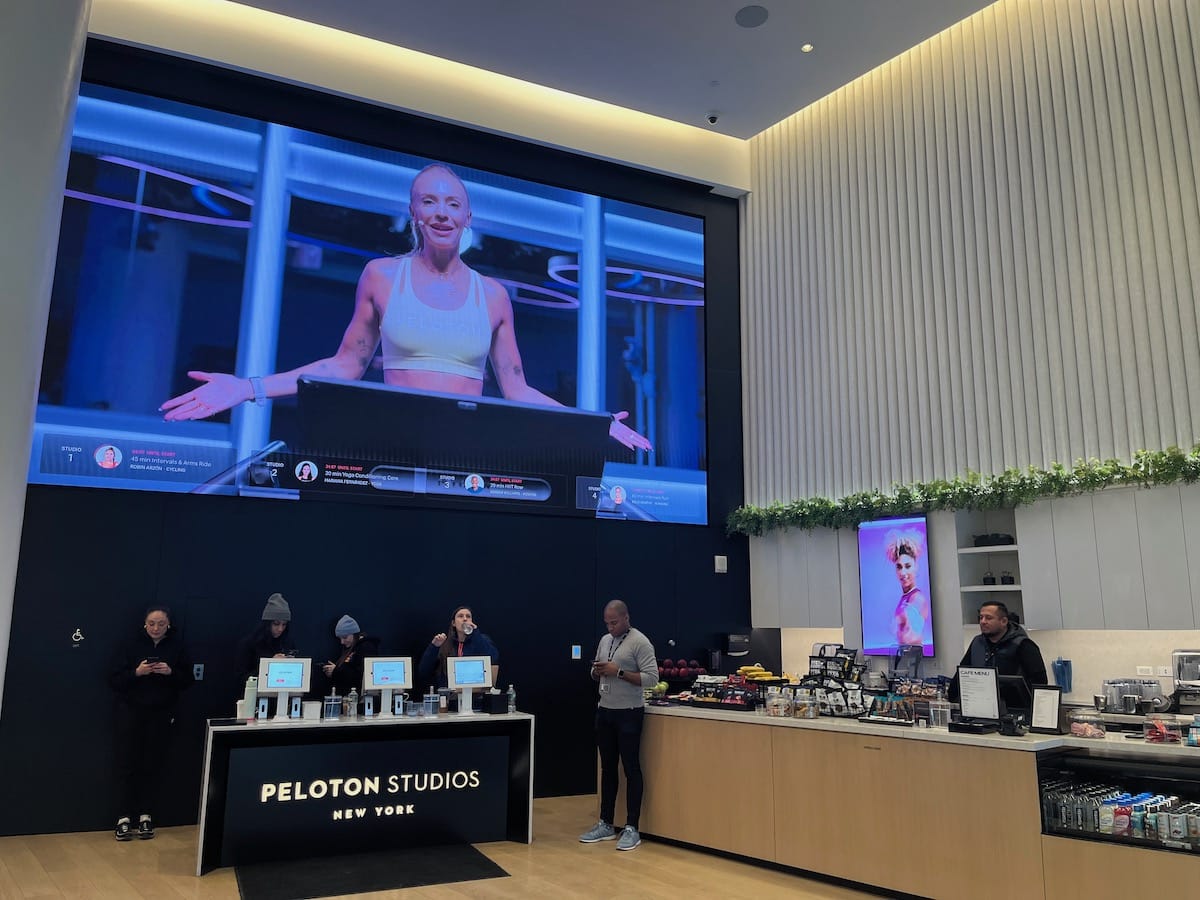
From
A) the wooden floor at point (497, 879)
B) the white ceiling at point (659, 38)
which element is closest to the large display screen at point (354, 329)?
the white ceiling at point (659, 38)

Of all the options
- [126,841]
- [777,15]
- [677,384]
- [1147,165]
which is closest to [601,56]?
[777,15]

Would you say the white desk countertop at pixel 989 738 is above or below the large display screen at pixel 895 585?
below

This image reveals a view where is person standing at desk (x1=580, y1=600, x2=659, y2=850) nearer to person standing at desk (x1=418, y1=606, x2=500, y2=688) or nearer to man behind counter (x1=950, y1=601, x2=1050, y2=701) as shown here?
person standing at desk (x1=418, y1=606, x2=500, y2=688)

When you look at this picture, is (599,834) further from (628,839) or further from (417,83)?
(417,83)

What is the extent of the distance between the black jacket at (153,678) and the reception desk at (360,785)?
3.27ft

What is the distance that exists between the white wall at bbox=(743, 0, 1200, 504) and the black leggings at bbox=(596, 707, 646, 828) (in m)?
3.61

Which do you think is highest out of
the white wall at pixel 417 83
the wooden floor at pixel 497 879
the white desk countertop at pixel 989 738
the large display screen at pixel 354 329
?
the white wall at pixel 417 83

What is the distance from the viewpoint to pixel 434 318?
8086 mm

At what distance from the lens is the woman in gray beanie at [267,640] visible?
642 cm

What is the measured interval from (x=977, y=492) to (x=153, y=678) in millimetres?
6413

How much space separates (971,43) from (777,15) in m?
1.84

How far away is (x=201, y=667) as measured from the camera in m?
6.74

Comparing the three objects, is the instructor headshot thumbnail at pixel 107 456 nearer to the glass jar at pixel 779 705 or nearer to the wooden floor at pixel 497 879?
the wooden floor at pixel 497 879

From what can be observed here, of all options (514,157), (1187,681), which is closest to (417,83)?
(514,157)
